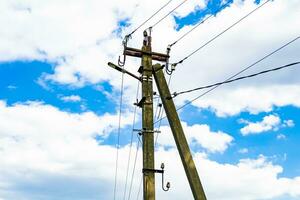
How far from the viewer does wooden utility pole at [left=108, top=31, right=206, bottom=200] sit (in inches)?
487

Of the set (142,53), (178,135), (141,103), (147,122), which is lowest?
(178,135)

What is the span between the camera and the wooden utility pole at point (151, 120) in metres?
12.4

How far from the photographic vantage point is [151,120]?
45.6ft

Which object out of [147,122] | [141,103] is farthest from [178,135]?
[141,103]

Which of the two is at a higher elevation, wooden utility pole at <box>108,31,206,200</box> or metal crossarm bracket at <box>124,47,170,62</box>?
metal crossarm bracket at <box>124,47,170,62</box>

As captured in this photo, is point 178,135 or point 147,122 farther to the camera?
point 147,122

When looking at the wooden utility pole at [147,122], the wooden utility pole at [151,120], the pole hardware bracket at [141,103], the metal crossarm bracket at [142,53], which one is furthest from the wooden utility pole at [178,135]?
the metal crossarm bracket at [142,53]

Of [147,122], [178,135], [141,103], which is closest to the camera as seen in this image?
[178,135]

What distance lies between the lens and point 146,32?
1510 cm

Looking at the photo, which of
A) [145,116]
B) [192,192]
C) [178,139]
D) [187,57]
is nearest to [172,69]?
[187,57]

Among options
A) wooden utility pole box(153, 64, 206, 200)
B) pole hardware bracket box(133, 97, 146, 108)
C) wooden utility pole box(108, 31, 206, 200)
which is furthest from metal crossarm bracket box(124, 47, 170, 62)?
pole hardware bracket box(133, 97, 146, 108)

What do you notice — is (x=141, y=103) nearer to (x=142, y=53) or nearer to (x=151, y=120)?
(x=151, y=120)

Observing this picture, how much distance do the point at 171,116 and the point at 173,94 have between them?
68cm

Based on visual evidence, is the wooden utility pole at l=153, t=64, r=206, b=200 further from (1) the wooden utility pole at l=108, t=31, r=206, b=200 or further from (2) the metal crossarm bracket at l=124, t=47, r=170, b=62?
(2) the metal crossarm bracket at l=124, t=47, r=170, b=62
